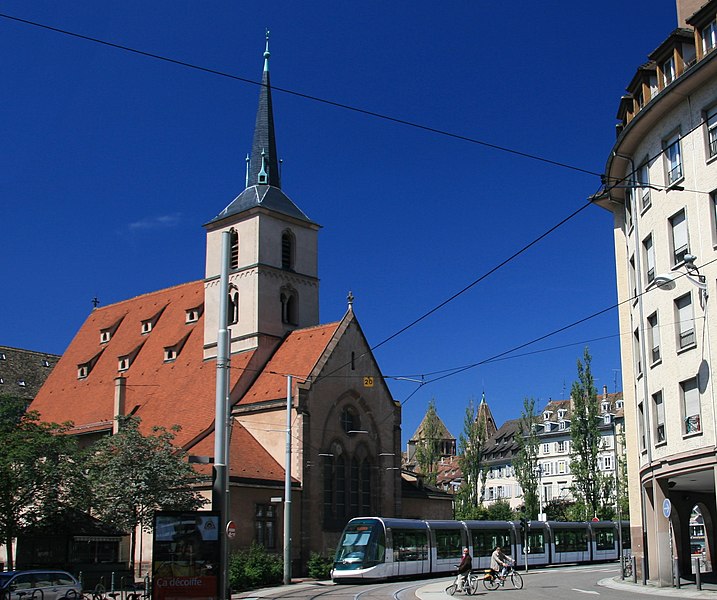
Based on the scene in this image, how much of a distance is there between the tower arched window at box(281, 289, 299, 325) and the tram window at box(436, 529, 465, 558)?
59.8 feet

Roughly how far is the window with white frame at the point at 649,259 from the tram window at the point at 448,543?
57.2ft

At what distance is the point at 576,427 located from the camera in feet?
219

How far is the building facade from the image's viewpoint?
2517 cm

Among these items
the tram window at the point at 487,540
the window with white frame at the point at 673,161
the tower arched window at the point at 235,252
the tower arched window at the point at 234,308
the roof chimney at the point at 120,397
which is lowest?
the tram window at the point at 487,540

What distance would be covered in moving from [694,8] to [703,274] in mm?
9208

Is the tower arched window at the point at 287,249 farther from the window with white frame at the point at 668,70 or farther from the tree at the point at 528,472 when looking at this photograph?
the window with white frame at the point at 668,70

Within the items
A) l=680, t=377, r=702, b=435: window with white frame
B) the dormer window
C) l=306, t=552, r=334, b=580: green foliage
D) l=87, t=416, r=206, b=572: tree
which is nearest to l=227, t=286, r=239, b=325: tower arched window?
the dormer window

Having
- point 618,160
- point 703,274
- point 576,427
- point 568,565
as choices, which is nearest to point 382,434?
point 568,565

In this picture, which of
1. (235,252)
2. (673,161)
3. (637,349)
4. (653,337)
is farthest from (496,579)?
(235,252)

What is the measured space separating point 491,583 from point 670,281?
1197 centimetres

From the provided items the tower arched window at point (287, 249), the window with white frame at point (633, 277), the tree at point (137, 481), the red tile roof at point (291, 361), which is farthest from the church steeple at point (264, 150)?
the window with white frame at point (633, 277)

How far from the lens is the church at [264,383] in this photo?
4756cm

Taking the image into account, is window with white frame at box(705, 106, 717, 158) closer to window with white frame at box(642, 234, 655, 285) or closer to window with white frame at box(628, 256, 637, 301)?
window with white frame at box(642, 234, 655, 285)

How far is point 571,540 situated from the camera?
164 ft
